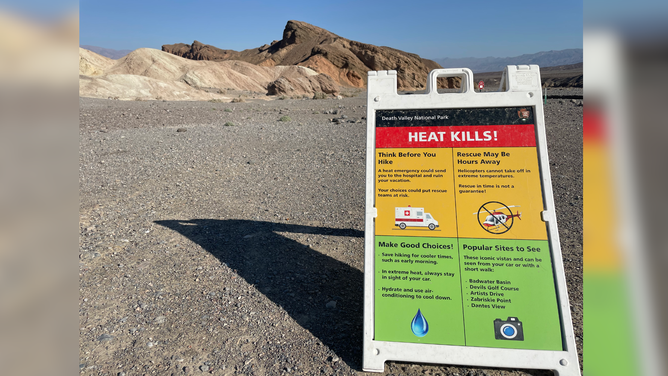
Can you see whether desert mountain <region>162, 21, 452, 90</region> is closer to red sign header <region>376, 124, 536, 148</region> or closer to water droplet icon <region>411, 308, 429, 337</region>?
red sign header <region>376, 124, 536, 148</region>

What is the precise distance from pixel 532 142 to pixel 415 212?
0.85 meters

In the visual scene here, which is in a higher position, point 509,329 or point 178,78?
point 178,78

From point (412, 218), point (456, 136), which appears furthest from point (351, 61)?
point (412, 218)

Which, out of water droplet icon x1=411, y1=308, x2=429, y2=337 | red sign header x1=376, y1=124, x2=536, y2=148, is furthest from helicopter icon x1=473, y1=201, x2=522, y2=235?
water droplet icon x1=411, y1=308, x2=429, y2=337

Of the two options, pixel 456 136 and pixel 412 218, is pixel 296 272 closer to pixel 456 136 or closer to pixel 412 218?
pixel 412 218

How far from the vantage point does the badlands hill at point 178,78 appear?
3388 centimetres

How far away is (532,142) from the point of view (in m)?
2.45

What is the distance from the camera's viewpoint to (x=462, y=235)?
242 cm

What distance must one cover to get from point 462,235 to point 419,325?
0.61 metres

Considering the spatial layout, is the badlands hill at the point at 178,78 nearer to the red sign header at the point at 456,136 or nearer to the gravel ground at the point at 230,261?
the gravel ground at the point at 230,261

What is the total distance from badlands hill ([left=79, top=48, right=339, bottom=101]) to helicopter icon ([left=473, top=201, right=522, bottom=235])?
34306 millimetres
